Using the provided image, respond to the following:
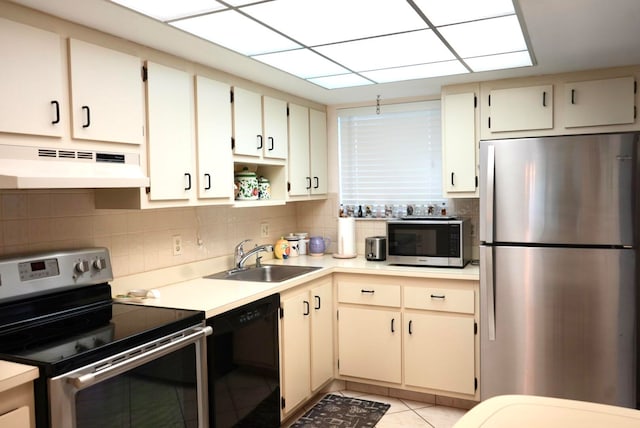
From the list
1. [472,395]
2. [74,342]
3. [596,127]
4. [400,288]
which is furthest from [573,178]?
[74,342]

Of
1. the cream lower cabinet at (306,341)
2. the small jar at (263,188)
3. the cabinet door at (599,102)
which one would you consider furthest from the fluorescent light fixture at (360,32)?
the cream lower cabinet at (306,341)

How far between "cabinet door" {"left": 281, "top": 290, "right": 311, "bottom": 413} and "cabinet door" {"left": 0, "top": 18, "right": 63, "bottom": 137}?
5.21 feet

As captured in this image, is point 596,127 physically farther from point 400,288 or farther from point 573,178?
point 400,288

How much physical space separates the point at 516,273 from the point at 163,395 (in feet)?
6.58

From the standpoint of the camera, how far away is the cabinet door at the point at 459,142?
3.50 metres

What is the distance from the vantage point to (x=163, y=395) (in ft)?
6.82

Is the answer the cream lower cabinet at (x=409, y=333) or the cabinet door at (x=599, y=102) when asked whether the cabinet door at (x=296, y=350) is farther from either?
the cabinet door at (x=599, y=102)

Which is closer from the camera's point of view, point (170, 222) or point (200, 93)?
point (200, 93)

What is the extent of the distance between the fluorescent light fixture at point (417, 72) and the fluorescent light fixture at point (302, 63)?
0.25m

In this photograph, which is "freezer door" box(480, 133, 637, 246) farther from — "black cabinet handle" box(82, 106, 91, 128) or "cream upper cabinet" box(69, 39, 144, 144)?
"black cabinet handle" box(82, 106, 91, 128)

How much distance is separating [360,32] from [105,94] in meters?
1.17

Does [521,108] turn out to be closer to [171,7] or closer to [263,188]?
[263,188]

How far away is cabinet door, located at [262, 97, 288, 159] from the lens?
134 inches

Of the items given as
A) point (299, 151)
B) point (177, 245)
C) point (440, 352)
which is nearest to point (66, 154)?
point (177, 245)
